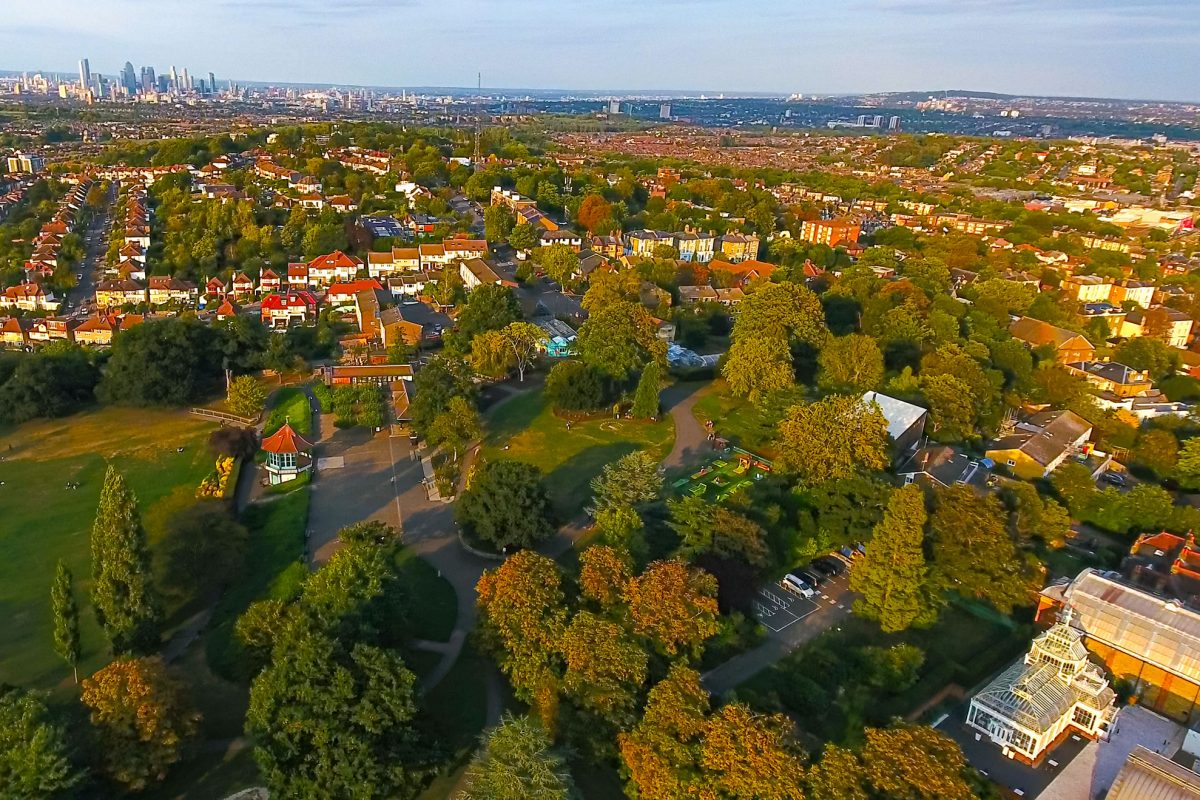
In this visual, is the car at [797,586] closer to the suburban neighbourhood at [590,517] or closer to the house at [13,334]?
the suburban neighbourhood at [590,517]

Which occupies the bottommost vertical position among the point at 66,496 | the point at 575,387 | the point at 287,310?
the point at 66,496

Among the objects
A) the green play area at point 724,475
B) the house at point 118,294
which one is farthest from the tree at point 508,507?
the house at point 118,294

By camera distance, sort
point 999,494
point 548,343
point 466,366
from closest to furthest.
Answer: point 999,494 < point 466,366 < point 548,343

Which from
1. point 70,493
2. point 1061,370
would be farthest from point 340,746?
point 1061,370

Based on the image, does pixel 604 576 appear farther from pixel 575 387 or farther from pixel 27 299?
pixel 27 299

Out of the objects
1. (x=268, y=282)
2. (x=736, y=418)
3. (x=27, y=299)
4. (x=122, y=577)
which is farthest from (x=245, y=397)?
(x=27, y=299)

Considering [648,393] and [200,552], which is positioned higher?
[648,393]

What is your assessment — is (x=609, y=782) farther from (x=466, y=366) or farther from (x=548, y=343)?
(x=548, y=343)
